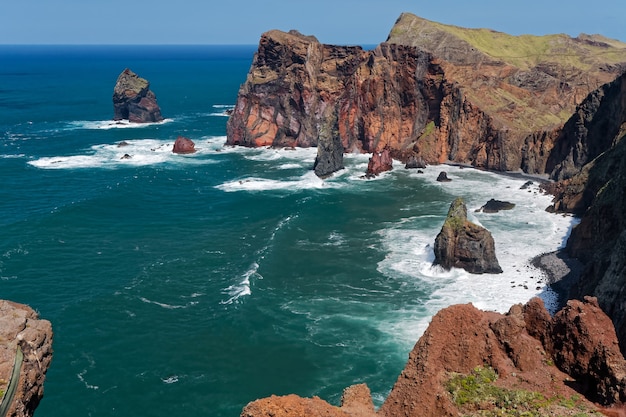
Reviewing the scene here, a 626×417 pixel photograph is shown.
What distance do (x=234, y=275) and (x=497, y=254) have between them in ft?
123

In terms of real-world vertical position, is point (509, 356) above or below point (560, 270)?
above

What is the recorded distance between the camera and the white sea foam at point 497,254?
228ft

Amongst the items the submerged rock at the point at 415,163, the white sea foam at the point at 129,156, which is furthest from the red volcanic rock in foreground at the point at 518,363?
the white sea foam at the point at 129,156

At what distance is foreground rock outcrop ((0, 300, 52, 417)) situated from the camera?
18375 mm

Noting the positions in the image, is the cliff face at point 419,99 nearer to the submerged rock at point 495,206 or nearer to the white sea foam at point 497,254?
the white sea foam at point 497,254

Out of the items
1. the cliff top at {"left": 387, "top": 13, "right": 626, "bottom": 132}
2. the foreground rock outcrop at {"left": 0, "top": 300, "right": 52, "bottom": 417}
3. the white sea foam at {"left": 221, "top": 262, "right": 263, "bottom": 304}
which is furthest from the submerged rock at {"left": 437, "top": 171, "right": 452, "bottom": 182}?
the foreground rock outcrop at {"left": 0, "top": 300, "right": 52, "bottom": 417}

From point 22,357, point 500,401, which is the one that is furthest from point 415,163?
point 22,357

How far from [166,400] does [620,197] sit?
54783 mm

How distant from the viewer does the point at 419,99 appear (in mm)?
153875

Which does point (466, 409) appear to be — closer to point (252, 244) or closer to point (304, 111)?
point (252, 244)

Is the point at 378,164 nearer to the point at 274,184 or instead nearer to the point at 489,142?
the point at 274,184

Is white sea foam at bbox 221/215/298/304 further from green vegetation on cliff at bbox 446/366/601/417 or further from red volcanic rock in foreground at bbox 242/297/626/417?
green vegetation on cliff at bbox 446/366/601/417

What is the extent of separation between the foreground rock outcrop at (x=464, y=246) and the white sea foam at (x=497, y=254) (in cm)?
110

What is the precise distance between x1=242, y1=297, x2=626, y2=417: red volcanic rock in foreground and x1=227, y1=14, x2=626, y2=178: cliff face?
319ft
